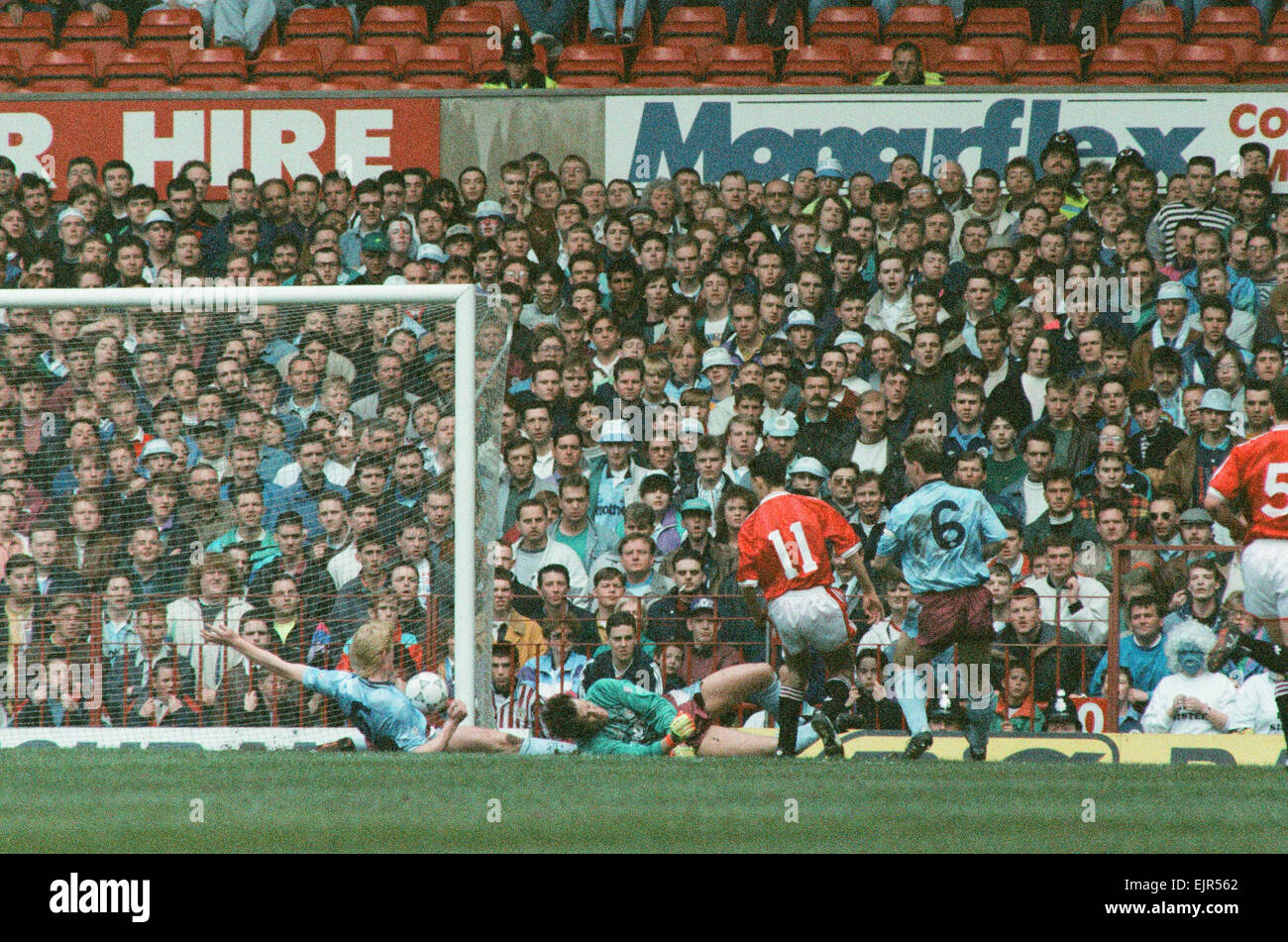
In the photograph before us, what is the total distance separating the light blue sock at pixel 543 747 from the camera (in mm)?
7492

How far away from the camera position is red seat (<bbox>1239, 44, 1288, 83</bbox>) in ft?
39.9

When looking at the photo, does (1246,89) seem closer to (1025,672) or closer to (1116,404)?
(1116,404)

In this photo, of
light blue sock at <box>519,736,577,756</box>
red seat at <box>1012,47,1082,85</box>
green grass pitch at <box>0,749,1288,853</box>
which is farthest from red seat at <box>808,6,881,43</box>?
green grass pitch at <box>0,749,1288,853</box>

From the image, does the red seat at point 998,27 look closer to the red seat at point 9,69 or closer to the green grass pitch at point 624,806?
the red seat at point 9,69

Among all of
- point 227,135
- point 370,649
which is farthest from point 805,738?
point 227,135

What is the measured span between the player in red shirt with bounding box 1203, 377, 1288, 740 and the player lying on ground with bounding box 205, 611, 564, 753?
3.09 metres

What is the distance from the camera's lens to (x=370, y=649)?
7246 mm

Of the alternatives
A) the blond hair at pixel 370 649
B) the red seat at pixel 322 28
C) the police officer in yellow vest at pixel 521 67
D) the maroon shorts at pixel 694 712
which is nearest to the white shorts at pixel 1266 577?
the maroon shorts at pixel 694 712

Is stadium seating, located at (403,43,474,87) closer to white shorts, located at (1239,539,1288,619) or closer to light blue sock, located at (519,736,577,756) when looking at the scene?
light blue sock, located at (519,736,577,756)

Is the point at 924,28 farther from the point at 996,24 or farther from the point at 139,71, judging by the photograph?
the point at 139,71

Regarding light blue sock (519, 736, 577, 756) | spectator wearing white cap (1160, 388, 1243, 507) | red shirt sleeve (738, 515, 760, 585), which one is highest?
spectator wearing white cap (1160, 388, 1243, 507)

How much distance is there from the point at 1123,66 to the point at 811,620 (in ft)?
22.7

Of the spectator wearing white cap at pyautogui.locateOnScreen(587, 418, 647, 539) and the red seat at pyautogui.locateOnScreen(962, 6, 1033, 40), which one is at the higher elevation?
the red seat at pyautogui.locateOnScreen(962, 6, 1033, 40)

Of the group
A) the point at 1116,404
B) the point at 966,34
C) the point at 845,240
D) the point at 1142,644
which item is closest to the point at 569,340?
the point at 845,240
